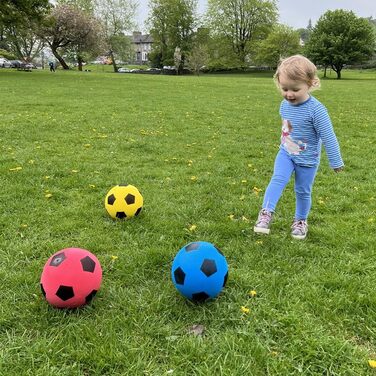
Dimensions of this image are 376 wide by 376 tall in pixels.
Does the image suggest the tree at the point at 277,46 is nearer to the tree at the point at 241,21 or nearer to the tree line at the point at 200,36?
the tree line at the point at 200,36

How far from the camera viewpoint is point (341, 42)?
53.4 metres

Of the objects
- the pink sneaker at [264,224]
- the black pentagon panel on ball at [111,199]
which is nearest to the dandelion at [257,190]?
the pink sneaker at [264,224]

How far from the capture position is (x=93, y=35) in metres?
49.8

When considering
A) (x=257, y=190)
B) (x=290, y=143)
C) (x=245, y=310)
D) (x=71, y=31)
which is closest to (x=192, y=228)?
(x=290, y=143)

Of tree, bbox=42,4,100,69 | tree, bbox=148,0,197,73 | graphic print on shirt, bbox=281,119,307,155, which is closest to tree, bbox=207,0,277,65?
tree, bbox=148,0,197,73

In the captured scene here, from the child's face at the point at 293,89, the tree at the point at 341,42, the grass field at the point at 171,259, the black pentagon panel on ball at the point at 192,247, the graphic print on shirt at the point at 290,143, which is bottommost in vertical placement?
the grass field at the point at 171,259

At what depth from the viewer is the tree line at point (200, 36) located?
49750 millimetres

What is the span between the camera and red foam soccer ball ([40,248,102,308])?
294cm

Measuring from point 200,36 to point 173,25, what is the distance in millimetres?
5099

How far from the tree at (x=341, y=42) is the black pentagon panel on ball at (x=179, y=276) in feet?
178

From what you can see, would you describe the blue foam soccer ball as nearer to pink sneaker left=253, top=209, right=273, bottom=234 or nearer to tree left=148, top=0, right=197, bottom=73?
pink sneaker left=253, top=209, right=273, bottom=234

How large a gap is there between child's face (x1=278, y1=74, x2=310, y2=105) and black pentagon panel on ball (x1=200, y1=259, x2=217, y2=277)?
6.20 ft

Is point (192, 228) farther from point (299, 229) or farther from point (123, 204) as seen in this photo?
point (299, 229)

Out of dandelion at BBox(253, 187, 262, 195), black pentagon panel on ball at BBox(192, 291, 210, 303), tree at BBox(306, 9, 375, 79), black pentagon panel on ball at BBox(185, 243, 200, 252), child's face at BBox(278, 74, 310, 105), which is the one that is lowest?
dandelion at BBox(253, 187, 262, 195)
